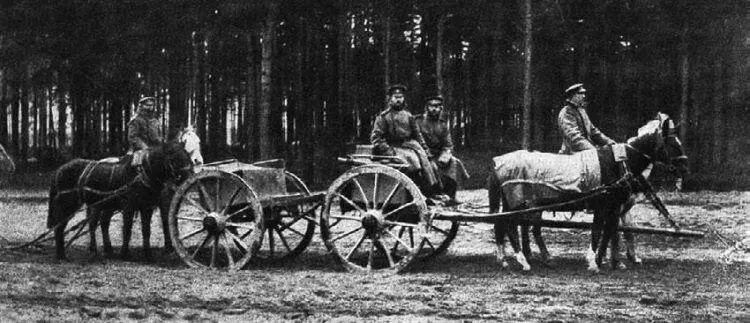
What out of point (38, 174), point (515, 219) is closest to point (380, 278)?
point (515, 219)

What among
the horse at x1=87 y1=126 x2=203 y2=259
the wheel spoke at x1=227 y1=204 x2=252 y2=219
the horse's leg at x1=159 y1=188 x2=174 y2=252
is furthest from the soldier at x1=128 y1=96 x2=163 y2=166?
the wheel spoke at x1=227 y1=204 x2=252 y2=219

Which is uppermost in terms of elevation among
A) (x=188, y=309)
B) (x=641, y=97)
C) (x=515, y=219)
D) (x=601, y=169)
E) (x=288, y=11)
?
(x=288, y=11)

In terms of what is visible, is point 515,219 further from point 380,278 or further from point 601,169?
point 380,278

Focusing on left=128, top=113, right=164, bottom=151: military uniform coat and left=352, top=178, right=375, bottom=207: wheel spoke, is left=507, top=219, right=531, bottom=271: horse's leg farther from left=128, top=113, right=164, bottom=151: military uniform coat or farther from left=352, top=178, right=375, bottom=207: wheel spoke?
left=128, top=113, right=164, bottom=151: military uniform coat

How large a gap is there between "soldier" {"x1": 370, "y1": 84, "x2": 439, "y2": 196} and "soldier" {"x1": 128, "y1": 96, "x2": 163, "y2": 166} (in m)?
3.55

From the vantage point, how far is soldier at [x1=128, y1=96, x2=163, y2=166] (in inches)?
454

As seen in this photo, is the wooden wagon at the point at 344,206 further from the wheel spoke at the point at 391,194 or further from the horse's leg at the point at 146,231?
the horse's leg at the point at 146,231

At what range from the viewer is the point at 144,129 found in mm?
11750

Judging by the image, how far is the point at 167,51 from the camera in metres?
29.1

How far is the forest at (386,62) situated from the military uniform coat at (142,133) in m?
10.3

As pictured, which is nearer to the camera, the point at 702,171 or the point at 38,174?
the point at 702,171

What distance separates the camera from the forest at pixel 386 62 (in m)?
25.8

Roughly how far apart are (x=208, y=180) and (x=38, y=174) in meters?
25.2

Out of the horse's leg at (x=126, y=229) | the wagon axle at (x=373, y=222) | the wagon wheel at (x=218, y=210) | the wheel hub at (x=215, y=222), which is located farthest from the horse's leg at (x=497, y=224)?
the horse's leg at (x=126, y=229)
